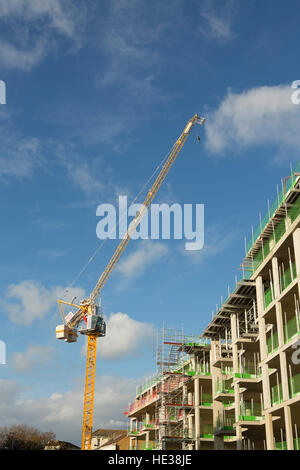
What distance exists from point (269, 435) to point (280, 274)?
1176cm

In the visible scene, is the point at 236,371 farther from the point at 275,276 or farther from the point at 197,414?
the point at 197,414

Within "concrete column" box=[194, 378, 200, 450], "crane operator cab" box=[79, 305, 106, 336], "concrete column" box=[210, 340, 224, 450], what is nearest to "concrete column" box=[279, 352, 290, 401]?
"concrete column" box=[210, 340, 224, 450]

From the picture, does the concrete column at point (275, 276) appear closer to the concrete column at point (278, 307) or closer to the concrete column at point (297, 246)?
the concrete column at point (278, 307)

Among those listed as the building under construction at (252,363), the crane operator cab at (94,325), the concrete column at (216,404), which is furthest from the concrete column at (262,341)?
the crane operator cab at (94,325)

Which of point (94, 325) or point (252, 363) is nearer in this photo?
point (252, 363)

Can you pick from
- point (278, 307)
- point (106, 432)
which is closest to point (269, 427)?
point (278, 307)

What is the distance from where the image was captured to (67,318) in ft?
298

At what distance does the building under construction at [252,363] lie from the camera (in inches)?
1401

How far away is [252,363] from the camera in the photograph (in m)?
47.7

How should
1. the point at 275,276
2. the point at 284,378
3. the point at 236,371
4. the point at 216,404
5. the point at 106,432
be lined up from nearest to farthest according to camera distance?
1. the point at 284,378
2. the point at 275,276
3. the point at 236,371
4. the point at 216,404
5. the point at 106,432

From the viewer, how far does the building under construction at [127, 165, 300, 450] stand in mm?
35575
